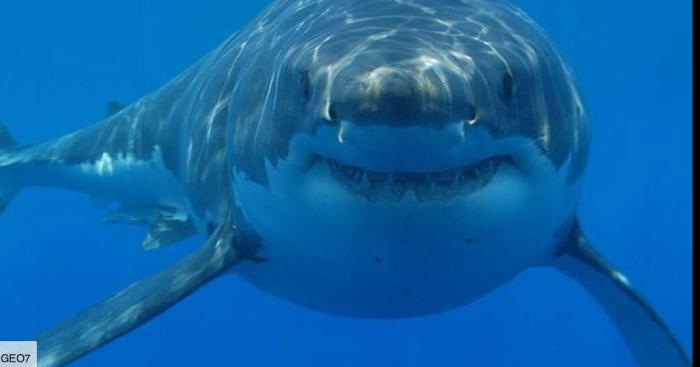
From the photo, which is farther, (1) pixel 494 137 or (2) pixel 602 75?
(2) pixel 602 75

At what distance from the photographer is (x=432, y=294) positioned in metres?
3.91

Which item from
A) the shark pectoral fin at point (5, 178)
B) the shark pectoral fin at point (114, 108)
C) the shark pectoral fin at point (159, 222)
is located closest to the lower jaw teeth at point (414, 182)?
the shark pectoral fin at point (159, 222)

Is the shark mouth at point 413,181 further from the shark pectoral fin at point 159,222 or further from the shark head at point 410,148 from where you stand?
the shark pectoral fin at point 159,222

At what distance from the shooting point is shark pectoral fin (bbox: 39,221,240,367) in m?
4.03

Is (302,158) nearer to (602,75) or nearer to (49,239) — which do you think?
(49,239)

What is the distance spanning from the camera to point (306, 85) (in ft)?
10.1

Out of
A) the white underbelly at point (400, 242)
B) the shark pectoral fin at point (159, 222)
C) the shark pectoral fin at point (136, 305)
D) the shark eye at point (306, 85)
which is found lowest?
the shark pectoral fin at point (159, 222)

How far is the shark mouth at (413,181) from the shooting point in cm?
279

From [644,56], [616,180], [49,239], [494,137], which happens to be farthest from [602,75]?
[494,137]

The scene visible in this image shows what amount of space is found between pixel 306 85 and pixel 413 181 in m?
0.62

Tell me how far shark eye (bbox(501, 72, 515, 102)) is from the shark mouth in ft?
0.87

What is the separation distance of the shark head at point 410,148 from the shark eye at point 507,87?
2 cm

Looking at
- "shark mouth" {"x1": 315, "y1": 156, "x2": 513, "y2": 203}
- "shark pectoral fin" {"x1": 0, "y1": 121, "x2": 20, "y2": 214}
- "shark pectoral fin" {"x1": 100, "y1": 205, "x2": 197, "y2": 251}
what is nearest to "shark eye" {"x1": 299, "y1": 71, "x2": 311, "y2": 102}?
"shark mouth" {"x1": 315, "y1": 156, "x2": 513, "y2": 203}

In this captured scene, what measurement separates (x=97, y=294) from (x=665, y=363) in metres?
12.8
